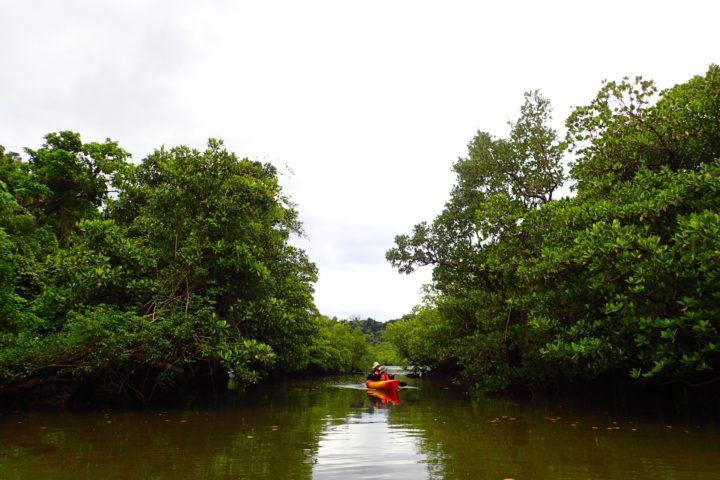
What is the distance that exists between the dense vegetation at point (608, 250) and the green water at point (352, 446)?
163cm

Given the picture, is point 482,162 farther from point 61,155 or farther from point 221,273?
point 61,155

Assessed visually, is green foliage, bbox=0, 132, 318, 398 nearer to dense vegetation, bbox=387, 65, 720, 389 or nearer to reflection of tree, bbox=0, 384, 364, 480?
reflection of tree, bbox=0, 384, 364, 480

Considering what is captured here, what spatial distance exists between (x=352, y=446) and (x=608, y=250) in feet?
20.3

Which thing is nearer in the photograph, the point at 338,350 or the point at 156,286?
the point at 156,286

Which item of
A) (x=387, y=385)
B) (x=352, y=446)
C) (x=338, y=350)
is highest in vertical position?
(x=338, y=350)

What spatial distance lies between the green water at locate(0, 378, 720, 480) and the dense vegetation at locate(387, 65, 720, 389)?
1.63 meters

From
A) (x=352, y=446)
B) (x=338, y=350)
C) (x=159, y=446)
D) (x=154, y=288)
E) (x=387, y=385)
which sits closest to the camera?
(x=159, y=446)

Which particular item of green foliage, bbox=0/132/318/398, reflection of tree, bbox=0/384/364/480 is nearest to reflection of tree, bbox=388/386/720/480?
reflection of tree, bbox=0/384/364/480

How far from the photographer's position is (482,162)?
19734 millimetres

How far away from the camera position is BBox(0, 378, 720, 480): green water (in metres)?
5.79

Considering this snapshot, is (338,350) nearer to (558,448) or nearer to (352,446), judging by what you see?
(352,446)

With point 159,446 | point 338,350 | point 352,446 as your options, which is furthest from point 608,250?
point 338,350

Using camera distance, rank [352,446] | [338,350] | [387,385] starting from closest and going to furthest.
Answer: [352,446] → [387,385] → [338,350]

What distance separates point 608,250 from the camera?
9016mm
